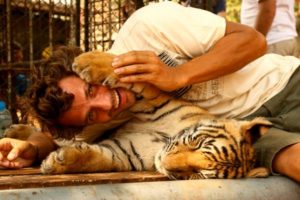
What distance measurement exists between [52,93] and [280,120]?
852 mm

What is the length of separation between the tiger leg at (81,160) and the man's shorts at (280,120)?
0.49 metres

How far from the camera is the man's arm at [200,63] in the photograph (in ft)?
5.86

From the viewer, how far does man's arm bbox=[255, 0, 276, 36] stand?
4180 mm

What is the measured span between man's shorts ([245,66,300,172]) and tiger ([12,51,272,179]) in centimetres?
7

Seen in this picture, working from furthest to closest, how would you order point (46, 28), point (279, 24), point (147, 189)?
point (46, 28)
point (279, 24)
point (147, 189)

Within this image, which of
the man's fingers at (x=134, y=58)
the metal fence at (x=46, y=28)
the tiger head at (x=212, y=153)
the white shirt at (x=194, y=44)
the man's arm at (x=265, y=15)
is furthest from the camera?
the metal fence at (x=46, y=28)

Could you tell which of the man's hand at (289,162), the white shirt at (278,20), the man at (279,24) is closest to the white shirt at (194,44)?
the man's hand at (289,162)

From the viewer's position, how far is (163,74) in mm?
1813

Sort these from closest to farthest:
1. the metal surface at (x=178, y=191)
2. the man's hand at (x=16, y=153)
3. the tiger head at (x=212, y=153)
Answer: the metal surface at (x=178, y=191), the tiger head at (x=212, y=153), the man's hand at (x=16, y=153)

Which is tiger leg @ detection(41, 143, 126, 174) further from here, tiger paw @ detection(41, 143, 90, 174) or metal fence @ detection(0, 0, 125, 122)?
metal fence @ detection(0, 0, 125, 122)

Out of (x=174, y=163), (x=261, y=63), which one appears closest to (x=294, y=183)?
(x=174, y=163)

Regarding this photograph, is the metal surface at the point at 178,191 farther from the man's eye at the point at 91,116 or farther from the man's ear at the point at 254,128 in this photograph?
the man's eye at the point at 91,116

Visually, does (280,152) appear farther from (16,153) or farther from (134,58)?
(16,153)

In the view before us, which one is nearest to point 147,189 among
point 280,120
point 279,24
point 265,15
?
point 280,120
